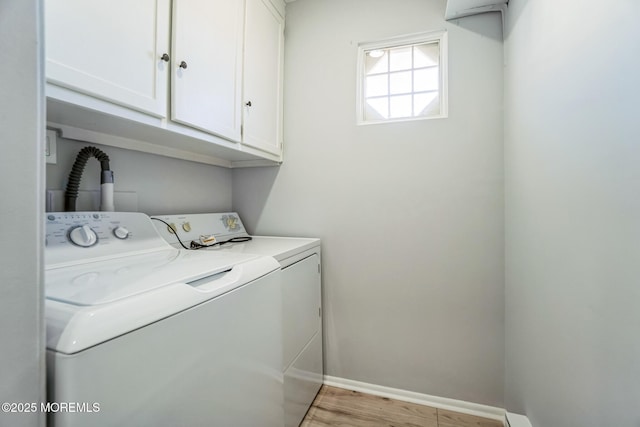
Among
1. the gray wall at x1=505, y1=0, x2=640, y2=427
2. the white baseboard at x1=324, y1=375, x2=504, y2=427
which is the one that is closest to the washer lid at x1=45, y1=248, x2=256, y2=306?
the gray wall at x1=505, y1=0, x2=640, y2=427

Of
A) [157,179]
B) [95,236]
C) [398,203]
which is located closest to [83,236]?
[95,236]

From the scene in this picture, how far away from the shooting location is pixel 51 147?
40.6 inches

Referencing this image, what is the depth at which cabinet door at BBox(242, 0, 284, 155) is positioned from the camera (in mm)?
1548

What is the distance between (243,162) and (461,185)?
1.44m

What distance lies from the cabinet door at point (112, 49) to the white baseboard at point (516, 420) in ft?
6.69

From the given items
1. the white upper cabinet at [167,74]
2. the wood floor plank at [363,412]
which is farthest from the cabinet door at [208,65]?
the wood floor plank at [363,412]

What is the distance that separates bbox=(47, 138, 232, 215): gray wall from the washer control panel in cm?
20

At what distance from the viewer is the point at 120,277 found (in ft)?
2.48

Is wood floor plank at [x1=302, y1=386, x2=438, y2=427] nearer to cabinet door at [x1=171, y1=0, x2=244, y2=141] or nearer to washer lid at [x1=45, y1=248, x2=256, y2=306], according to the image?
washer lid at [x1=45, y1=248, x2=256, y2=306]

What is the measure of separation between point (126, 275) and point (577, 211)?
1.35 m

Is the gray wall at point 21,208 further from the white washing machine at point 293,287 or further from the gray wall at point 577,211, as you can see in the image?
the gray wall at point 577,211

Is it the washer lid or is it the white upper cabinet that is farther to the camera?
the white upper cabinet

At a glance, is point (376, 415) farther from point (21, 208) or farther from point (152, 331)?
point (21, 208)

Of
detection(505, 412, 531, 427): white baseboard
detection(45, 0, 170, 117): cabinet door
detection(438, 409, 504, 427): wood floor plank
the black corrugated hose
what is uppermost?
detection(45, 0, 170, 117): cabinet door
